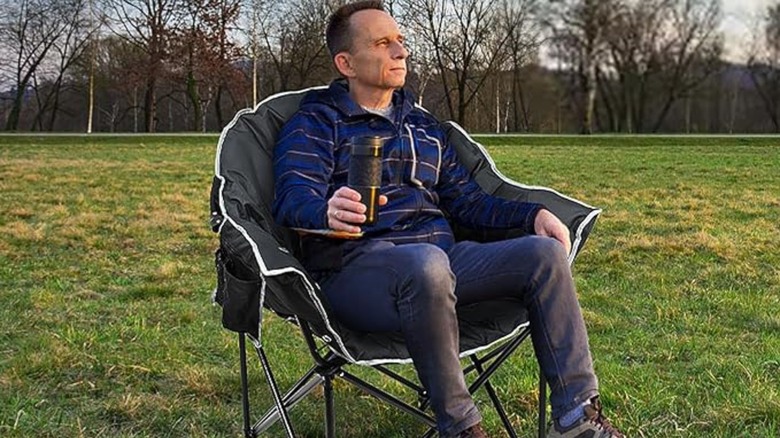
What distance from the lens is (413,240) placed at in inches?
94.7

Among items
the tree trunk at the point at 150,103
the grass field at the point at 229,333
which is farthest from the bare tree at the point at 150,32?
the grass field at the point at 229,333

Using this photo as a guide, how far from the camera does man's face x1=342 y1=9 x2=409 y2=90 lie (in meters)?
2.46

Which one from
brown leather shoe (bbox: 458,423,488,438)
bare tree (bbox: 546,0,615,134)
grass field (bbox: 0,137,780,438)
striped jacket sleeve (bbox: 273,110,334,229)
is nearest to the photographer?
brown leather shoe (bbox: 458,423,488,438)

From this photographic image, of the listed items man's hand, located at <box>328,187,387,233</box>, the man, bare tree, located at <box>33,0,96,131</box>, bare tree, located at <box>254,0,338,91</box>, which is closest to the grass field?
the man

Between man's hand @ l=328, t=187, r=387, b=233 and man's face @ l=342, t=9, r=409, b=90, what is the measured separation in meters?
0.55

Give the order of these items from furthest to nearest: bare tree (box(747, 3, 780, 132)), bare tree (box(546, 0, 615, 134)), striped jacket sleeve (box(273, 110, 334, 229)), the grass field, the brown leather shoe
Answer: bare tree (box(747, 3, 780, 132)) < bare tree (box(546, 0, 615, 134)) < the grass field < striped jacket sleeve (box(273, 110, 334, 229)) < the brown leather shoe

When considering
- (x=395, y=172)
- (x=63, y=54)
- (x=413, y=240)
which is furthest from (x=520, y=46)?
(x=63, y=54)

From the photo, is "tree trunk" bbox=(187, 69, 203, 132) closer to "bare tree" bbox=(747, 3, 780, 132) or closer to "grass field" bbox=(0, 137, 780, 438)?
"grass field" bbox=(0, 137, 780, 438)

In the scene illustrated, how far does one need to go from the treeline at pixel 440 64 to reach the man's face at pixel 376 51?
37cm

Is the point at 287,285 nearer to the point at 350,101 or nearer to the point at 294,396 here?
the point at 294,396

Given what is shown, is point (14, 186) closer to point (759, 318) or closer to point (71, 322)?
point (71, 322)

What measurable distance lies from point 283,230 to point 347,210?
45 cm

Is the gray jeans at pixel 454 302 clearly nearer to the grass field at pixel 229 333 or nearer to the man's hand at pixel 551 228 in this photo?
the man's hand at pixel 551 228

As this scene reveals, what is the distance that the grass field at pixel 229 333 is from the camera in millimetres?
2762
